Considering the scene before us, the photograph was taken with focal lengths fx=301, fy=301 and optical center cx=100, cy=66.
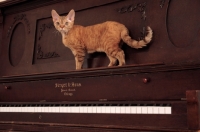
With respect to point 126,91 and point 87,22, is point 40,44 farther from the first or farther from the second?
point 126,91

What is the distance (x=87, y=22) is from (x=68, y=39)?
0.90 ft

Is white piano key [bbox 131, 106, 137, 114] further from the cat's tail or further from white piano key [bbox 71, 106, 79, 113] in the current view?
the cat's tail

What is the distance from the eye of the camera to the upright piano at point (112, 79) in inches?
68.2

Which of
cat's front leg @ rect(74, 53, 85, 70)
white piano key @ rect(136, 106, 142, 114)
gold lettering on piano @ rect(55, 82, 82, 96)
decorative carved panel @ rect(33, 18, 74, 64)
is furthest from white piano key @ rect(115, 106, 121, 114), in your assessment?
decorative carved panel @ rect(33, 18, 74, 64)

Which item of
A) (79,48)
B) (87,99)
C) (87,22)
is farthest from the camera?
(87,22)

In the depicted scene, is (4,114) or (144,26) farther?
(4,114)

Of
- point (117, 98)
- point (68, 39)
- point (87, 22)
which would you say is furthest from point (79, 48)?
point (117, 98)

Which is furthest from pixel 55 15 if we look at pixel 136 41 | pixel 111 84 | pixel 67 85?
pixel 111 84

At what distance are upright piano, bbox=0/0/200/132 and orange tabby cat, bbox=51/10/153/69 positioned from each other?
9cm

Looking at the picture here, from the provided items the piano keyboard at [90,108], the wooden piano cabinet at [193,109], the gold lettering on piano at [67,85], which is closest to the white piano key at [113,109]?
the piano keyboard at [90,108]

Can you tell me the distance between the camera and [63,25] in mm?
2459

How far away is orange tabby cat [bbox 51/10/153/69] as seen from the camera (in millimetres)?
2213

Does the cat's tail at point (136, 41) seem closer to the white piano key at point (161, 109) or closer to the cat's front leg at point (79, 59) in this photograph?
the cat's front leg at point (79, 59)

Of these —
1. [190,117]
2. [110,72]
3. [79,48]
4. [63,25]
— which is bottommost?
[190,117]
